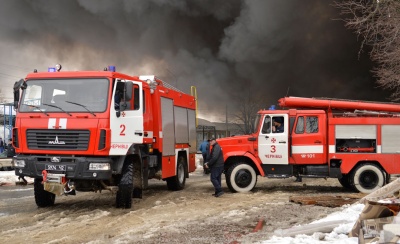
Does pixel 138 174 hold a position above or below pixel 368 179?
above

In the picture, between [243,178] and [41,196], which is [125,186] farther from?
[243,178]

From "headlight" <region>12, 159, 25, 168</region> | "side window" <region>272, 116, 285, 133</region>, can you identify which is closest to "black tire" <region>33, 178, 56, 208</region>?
"headlight" <region>12, 159, 25, 168</region>

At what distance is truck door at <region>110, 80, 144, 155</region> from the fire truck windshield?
0.25m

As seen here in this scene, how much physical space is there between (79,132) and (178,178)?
5036 millimetres

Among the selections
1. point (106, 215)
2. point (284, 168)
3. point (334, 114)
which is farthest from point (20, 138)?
point (334, 114)

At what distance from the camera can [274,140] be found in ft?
41.1

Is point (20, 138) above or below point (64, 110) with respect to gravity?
below

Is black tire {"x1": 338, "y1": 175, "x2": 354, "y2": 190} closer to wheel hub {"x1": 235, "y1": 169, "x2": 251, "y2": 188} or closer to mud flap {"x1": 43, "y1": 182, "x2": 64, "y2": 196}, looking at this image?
wheel hub {"x1": 235, "y1": 169, "x2": 251, "y2": 188}

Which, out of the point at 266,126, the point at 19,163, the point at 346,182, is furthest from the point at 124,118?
the point at 346,182

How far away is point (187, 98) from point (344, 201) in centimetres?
636

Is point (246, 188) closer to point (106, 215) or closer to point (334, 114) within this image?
point (334, 114)

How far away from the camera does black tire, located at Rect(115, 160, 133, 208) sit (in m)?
9.18

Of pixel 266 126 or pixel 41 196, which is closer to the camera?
pixel 41 196

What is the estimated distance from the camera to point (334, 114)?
12727mm
